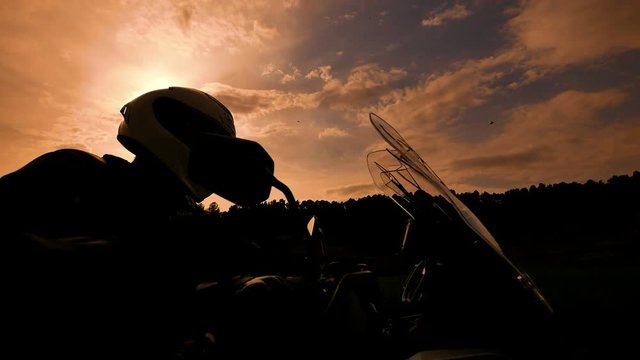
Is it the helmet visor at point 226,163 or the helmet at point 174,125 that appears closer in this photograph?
the helmet visor at point 226,163

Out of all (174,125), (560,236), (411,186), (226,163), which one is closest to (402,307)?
(411,186)

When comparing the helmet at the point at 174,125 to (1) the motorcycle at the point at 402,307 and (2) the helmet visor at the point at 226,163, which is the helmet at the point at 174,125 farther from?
(1) the motorcycle at the point at 402,307

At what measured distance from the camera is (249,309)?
1121mm

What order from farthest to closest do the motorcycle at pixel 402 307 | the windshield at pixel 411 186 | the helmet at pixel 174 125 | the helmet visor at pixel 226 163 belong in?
the helmet at pixel 174 125, the windshield at pixel 411 186, the helmet visor at pixel 226 163, the motorcycle at pixel 402 307

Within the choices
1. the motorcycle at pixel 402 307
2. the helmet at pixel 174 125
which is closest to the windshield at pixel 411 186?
the motorcycle at pixel 402 307

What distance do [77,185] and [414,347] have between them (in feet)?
5.02

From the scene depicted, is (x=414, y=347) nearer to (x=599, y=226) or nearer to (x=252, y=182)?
(x=252, y=182)

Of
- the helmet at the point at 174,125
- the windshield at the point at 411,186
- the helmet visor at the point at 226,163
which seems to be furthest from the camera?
the helmet at the point at 174,125

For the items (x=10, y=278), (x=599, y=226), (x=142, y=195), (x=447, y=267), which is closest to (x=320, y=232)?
(x=447, y=267)

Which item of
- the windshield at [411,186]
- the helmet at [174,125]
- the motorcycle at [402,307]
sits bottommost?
the motorcycle at [402,307]

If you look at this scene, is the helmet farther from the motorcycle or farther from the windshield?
the windshield

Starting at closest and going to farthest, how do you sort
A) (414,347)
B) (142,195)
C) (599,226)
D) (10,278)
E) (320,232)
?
(10,278)
(414,347)
(142,195)
(320,232)
(599,226)

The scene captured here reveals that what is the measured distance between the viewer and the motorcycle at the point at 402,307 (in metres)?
1.15

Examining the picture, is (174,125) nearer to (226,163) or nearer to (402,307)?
(226,163)
